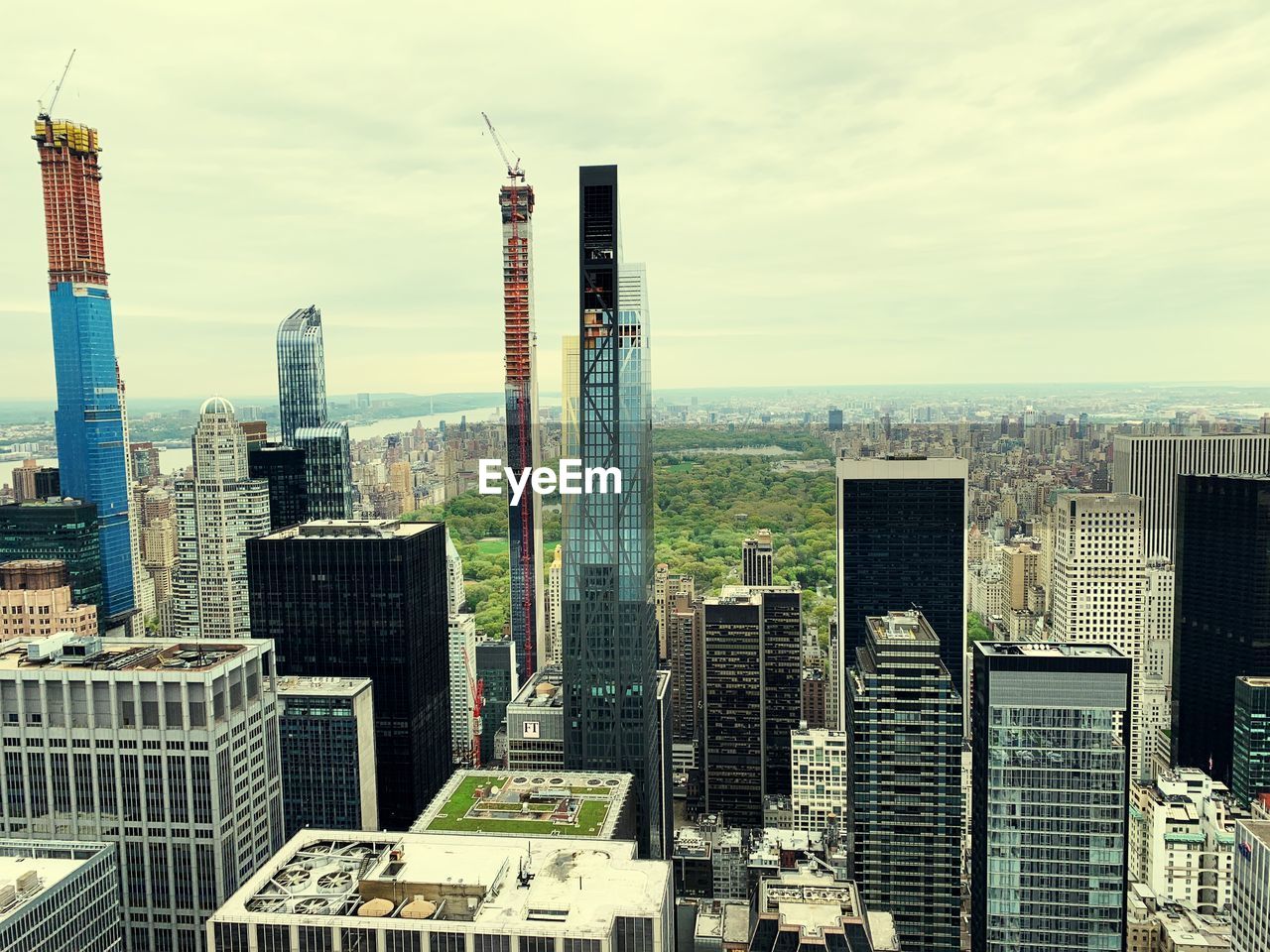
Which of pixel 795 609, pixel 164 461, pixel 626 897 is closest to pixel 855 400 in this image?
pixel 795 609

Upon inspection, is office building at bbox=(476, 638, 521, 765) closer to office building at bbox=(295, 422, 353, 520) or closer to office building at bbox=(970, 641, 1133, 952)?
office building at bbox=(295, 422, 353, 520)

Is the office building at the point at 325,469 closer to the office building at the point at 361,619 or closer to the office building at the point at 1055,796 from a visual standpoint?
the office building at the point at 361,619

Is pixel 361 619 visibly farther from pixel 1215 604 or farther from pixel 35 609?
pixel 1215 604

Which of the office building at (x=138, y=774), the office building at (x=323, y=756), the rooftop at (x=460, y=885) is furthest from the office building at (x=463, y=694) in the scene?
the rooftop at (x=460, y=885)

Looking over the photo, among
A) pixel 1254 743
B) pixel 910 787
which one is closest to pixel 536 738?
pixel 910 787

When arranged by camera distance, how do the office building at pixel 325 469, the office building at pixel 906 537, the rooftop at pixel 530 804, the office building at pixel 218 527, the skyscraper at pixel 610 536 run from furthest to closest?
the office building at pixel 325 469, the office building at pixel 218 527, the office building at pixel 906 537, the skyscraper at pixel 610 536, the rooftop at pixel 530 804
